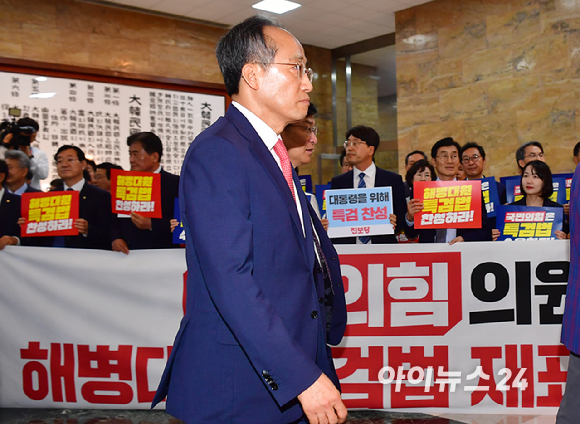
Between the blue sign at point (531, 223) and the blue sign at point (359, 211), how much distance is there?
0.70 metres

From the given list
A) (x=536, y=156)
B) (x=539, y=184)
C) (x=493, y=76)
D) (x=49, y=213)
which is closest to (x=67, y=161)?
(x=49, y=213)

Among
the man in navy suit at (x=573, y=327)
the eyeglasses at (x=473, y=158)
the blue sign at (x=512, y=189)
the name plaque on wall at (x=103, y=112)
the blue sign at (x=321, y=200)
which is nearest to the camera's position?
the man in navy suit at (x=573, y=327)

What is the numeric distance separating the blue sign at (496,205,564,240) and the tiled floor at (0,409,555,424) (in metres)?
1.02

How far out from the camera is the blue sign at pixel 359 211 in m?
3.59

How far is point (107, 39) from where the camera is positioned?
25.7 ft

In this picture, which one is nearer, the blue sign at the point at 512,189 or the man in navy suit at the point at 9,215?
the man in navy suit at the point at 9,215

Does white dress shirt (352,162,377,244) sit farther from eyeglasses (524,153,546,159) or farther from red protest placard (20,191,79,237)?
red protest placard (20,191,79,237)

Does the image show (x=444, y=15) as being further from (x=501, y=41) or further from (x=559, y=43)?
(x=559, y=43)

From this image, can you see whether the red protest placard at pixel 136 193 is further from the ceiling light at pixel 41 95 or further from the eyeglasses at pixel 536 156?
the ceiling light at pixel 41 95

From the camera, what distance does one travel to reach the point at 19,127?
6168mm

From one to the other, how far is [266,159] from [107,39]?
7258mm

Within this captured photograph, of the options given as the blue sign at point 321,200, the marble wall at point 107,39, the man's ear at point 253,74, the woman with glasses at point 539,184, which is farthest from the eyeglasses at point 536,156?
the marble wall at point 107,39

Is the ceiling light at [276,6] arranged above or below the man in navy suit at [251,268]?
above

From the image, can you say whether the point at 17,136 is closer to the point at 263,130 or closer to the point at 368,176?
the point at 368,176
